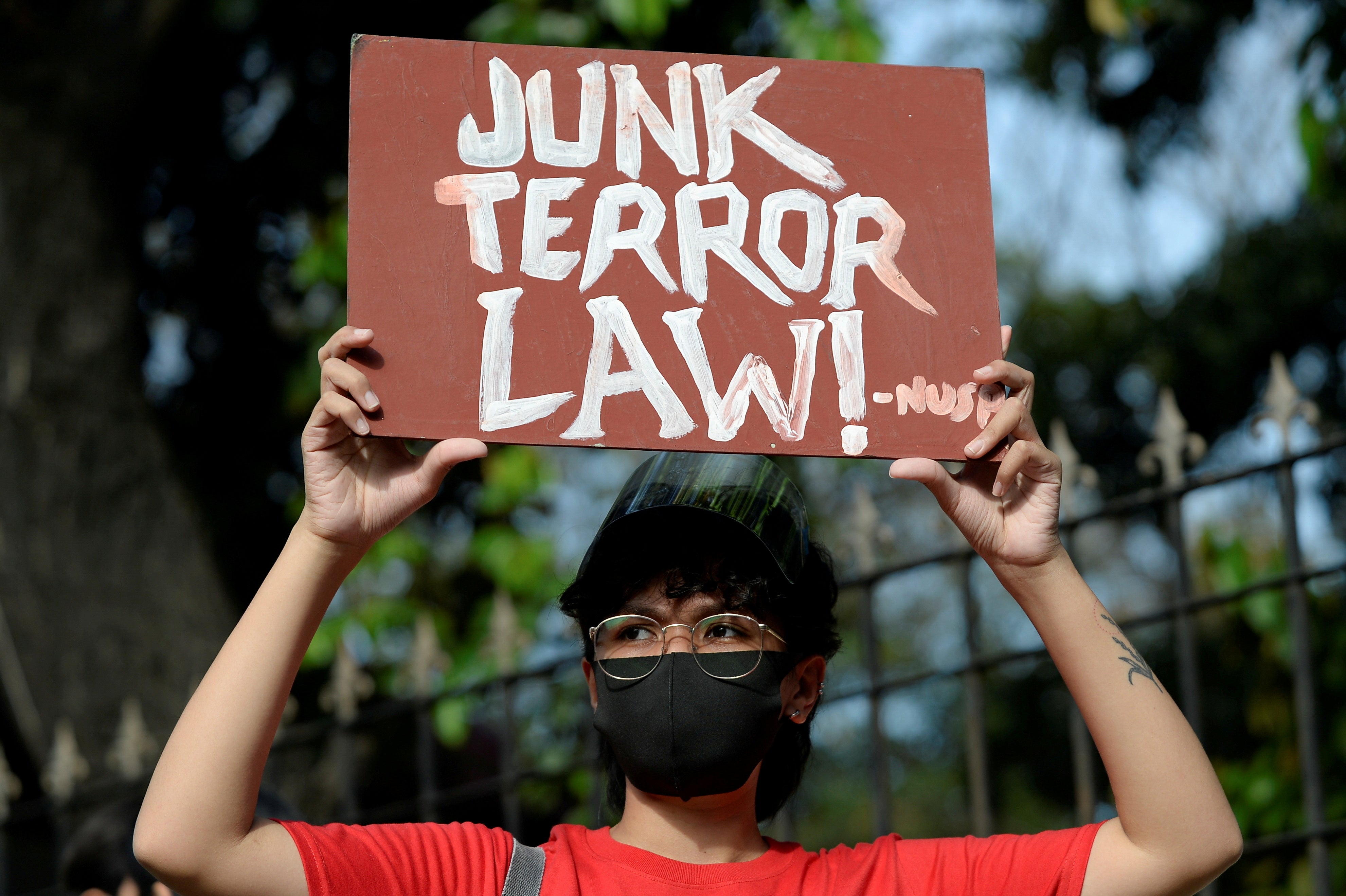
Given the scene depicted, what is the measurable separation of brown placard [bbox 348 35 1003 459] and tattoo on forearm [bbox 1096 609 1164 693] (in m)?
0.31

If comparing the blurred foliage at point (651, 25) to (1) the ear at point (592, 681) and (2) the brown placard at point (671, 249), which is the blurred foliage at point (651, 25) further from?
(1) the ear at point (592, 681)

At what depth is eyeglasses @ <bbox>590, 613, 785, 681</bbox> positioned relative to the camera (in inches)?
70.5

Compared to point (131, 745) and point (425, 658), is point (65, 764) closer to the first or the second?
point (131, 745)

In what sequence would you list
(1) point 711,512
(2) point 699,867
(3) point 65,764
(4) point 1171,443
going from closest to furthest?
(2) point 699,867
(1) point 711,512
(4) point 1171,443
(3) point 65,764

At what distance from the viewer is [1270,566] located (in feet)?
16.7

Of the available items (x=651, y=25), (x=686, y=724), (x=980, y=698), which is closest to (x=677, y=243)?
(x=686, y=724)

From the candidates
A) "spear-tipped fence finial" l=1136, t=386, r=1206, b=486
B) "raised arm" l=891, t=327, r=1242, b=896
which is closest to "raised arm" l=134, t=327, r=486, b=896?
"raised arm" l=891, t=327, r=1242, b=896

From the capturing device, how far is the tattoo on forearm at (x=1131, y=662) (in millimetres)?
1704

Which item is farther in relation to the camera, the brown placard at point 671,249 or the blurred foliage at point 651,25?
the blurred foliage at point 651,25

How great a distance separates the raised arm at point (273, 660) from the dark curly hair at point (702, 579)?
286 millimetres

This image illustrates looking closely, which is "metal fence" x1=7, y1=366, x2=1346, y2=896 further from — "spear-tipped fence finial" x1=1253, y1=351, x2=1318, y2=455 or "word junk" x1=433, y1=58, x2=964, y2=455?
"word junk" x1=433, y1=58, x2=964, y2=455

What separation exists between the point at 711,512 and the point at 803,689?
0.30m

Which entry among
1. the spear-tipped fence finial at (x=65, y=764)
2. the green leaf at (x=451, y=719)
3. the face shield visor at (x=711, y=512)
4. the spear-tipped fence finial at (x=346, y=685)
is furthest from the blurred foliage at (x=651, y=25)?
the spear-tipped fence finial at (x=65, y=764)

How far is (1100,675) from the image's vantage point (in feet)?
5.57
